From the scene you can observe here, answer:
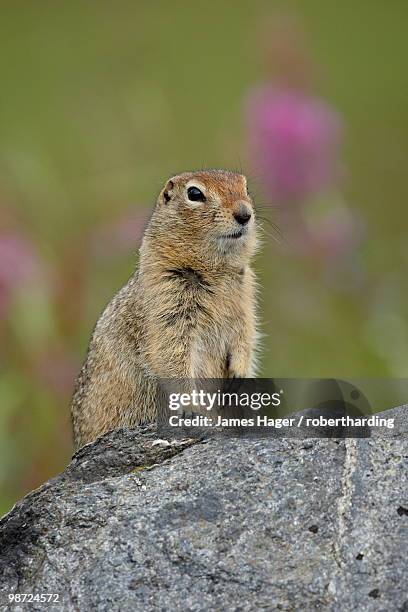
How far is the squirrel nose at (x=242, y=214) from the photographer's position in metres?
6.07

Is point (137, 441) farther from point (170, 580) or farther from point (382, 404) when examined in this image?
point (382, 404)

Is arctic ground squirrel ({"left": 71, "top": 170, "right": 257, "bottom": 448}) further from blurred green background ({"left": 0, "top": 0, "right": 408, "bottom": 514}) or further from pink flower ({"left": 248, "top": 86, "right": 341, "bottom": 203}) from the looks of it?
pink flower ({"left": 248, "top": 86, "right": 341, "bottom": 203})

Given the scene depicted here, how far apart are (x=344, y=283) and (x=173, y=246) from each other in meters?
2.70

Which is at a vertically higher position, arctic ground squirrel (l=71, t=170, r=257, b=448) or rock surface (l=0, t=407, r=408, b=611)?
arctic ground squirrel (l=71, t=170, r=257, b=448)

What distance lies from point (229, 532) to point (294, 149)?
14.3ft

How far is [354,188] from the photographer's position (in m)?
13.8

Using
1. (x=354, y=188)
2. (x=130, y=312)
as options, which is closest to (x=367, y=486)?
(x=130, y=312)

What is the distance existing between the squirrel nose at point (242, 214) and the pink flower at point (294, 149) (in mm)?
2136

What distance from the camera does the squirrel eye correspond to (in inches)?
250

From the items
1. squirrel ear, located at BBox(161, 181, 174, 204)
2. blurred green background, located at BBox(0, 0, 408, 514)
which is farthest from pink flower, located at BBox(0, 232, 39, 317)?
squirrel ear, located at BBox(161, 181, 174, 204)

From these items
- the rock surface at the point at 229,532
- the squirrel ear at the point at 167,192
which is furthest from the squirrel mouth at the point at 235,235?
the rock surface at the point at 229,532

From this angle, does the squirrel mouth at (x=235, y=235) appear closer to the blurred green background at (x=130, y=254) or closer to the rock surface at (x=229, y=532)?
the blurred green background at (x=130, y=254)

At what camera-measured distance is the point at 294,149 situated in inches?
326

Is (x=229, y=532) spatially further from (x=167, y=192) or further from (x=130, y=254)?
(x=130, y=254)
